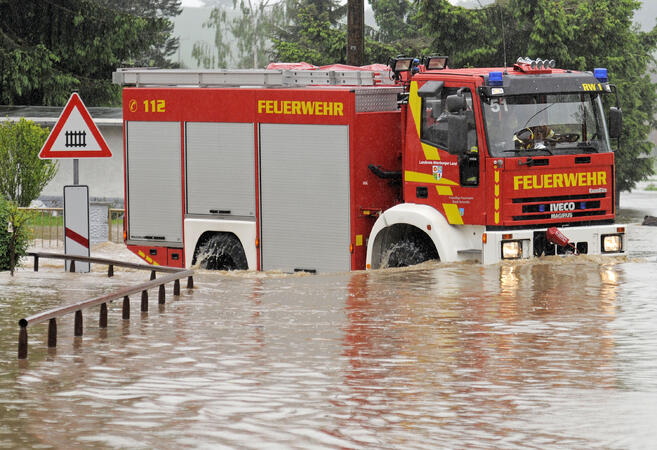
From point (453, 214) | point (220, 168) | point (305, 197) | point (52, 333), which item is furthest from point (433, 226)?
point (52, 333)

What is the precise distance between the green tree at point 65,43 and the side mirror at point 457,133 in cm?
3189

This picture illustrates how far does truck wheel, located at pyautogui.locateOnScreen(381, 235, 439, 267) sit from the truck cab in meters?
0.03

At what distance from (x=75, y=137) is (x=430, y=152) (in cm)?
456

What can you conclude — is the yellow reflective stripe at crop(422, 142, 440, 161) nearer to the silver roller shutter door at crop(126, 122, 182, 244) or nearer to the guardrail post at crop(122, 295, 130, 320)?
the silver roller shutter door at crop(126, 122, 182, 244)

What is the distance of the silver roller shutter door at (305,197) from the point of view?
16625 millimetres

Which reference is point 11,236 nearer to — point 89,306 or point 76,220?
point 76,220

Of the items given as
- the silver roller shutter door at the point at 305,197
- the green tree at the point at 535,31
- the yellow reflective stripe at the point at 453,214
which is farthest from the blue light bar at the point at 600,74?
the green tree at the point at 535,31

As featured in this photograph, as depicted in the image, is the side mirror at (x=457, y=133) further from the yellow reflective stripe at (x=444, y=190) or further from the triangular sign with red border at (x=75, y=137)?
the triangular sign with red border at (x=75, y=137)

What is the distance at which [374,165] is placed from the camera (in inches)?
655

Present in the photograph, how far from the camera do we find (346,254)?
16672mm

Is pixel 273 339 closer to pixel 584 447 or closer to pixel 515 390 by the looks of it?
pixel 515 390

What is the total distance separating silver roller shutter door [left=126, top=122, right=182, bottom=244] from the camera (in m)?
18.6

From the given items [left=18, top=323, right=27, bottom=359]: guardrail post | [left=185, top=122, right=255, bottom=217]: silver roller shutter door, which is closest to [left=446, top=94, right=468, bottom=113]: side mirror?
[left=185, top=122, right=255, bottom=217]: silver roller shutter door

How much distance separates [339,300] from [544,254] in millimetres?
3141
